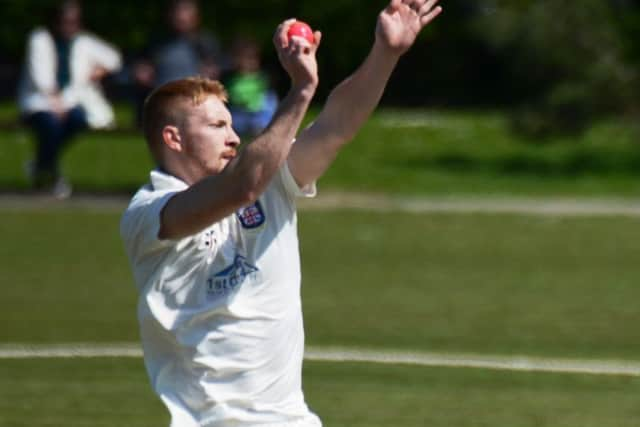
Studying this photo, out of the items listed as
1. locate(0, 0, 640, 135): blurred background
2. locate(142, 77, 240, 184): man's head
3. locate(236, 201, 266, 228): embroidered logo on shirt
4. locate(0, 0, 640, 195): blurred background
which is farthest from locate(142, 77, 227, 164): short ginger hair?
locate(0, 0, 640, 135): blurred background

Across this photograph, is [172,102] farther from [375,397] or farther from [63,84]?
[63,84]

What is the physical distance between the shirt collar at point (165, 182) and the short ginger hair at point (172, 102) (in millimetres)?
55

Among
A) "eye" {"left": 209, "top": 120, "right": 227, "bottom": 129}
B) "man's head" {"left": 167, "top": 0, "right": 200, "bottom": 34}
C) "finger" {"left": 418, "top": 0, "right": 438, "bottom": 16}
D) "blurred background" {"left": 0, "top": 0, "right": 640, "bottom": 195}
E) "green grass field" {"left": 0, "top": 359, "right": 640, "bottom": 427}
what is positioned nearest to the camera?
"finger" {"left": 418, "top": 0, "right": 438, "bottom": 16}

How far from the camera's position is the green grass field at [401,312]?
773 cm

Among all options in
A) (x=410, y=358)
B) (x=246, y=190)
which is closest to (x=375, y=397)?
(x=410, y=358)

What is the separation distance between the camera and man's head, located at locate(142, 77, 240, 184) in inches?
187

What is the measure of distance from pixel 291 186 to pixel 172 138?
373 mm

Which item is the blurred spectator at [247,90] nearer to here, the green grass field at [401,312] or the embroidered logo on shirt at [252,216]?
the green grass field at [401,312]

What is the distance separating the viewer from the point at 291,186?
479 centimetres

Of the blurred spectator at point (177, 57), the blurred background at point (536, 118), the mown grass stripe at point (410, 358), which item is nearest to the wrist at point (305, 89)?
the mown grass stripe at point (410, 358)

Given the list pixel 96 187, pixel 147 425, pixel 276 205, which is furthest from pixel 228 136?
pixel 96 187

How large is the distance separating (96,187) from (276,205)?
13.8 meters

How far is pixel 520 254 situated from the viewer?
13680mm

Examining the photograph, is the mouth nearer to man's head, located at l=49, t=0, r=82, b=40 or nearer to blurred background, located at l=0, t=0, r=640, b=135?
man's head, located at l=49, t=0, r=82, b=40
